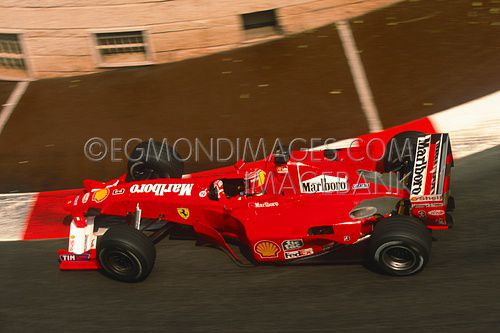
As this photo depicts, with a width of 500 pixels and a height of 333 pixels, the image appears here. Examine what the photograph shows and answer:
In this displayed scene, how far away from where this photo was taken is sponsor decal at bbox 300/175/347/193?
5.96 metres

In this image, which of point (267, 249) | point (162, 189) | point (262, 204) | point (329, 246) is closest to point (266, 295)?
point (267, 249)

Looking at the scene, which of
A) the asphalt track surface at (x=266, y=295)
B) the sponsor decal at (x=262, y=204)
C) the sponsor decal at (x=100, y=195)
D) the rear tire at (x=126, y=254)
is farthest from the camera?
the sponsor decal at (x=100, y=195)

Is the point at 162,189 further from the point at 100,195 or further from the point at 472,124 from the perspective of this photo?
the point at 472,124

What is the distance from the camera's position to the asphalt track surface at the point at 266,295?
5.30 meters

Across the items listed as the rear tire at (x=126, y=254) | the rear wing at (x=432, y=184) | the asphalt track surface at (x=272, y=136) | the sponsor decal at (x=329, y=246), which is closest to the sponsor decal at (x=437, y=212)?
the rear wing at (x=432, y=184)

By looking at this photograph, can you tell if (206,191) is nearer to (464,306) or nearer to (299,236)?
(299,236)

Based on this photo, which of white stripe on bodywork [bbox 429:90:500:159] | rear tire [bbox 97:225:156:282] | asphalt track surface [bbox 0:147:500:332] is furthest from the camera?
white stripe on bodywork [bbox 429:90:500:159]

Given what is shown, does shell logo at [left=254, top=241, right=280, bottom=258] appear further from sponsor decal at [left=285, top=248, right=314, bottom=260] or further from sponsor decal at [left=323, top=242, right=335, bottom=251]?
sponsor decal at [left=323, top=242, right=335, bottom=251]

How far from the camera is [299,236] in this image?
221 inches

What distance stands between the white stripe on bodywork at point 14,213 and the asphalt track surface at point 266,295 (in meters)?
0.53

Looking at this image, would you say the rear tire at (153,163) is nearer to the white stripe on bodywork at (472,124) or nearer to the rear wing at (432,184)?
the rear wing at (432,184)

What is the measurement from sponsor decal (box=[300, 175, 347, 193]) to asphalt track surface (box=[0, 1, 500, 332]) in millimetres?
759

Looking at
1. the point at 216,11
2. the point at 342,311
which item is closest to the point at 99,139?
the point at 216,11

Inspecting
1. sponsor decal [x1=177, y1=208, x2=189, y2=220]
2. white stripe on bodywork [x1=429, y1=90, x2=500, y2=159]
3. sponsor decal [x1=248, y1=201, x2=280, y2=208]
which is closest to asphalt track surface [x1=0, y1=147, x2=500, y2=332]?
sponsor decal [x1=177, y1=208, x2=189, y2=220]
